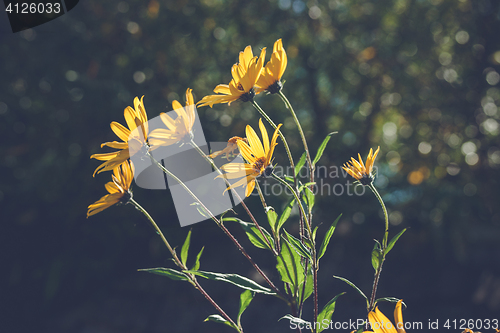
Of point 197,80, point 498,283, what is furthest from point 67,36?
point 498,283

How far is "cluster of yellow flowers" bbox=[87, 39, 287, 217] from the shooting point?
0.35 m

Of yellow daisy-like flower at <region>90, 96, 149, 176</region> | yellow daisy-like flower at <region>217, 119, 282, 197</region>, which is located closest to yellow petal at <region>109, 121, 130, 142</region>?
yellow daisy-like flower at <region>90, 96, 149, 176</region>

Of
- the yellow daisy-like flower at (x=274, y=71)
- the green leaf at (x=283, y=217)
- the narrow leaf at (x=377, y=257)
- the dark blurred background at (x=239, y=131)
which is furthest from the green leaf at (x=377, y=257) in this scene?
the dark blurred background at (x=239, y=131)

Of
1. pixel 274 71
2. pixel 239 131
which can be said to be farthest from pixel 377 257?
pixel 239 131

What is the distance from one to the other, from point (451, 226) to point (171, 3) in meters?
1.63

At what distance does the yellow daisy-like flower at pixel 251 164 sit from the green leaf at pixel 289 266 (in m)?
0.07

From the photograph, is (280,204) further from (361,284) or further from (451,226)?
(451,226)

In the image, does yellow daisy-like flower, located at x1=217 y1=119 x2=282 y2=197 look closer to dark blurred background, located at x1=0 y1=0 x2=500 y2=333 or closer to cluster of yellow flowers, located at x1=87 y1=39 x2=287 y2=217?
cluster of yellow flowers, located at x1=87 y1=39 x2=287 y2=217

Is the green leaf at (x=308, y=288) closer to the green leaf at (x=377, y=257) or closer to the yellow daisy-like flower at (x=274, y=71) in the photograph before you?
A: the green leaf at (x=377, y=257)

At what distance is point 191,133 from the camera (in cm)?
38

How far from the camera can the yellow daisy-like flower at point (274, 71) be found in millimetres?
377

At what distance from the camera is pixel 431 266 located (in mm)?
1632

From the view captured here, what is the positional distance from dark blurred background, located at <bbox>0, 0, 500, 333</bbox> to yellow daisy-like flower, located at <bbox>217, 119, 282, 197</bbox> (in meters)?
1.10

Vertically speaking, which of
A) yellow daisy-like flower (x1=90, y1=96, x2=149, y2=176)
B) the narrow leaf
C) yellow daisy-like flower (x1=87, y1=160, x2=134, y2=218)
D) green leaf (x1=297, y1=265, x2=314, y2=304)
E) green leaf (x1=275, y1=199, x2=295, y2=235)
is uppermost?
yellow daisy-like flower (x1=90, y1=96, x2=149, y2=176)
